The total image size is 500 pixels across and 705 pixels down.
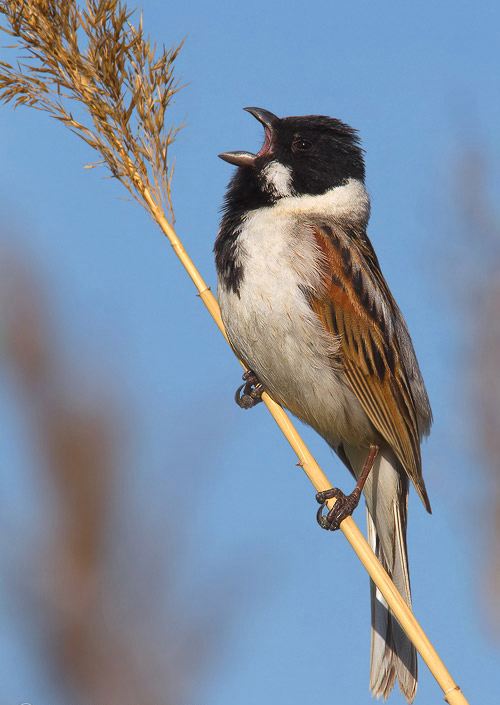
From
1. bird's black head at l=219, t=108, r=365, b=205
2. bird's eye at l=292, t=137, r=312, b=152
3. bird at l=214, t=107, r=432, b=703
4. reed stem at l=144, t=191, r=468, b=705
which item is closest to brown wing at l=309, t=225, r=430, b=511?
bird at l=214, t=107, r=432, b=703

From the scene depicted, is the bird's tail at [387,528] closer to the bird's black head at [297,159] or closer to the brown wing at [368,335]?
the brown wing at [368,335]

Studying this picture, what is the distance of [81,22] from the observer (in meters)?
2.06

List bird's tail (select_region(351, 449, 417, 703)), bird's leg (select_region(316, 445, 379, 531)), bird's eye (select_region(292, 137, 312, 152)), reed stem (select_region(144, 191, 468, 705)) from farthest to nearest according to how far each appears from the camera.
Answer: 1. bird's eye (select_region(292, 137, 312, 152))
2. bird's tail (select_region(351, 449, 417, 703))
3. bird's leg (select_region(316, 445, 379, 531))
4. reed stem (select_region(144, 191, 468, 705))

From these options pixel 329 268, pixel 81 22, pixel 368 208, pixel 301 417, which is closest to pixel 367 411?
pixel 301 417

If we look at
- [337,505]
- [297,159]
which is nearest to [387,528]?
[337,505]

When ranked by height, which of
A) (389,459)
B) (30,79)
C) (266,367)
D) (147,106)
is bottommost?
(389,459)

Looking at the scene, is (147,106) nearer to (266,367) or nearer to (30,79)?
(30,79)

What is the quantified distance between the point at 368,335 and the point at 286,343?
0.33 m

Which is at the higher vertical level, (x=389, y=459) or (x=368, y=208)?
(x=368, y=208)

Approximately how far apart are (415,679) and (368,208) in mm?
1796

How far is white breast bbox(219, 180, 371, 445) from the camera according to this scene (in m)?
2.96

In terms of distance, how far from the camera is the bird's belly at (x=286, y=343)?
9.69 feet

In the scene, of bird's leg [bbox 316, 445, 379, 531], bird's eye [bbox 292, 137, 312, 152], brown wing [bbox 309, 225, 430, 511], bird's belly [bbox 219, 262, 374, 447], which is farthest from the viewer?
bird's eye [bbox 292, 137, 312, 152]

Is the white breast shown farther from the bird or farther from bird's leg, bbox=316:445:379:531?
bird's leg, bbox=316:445:379:531
